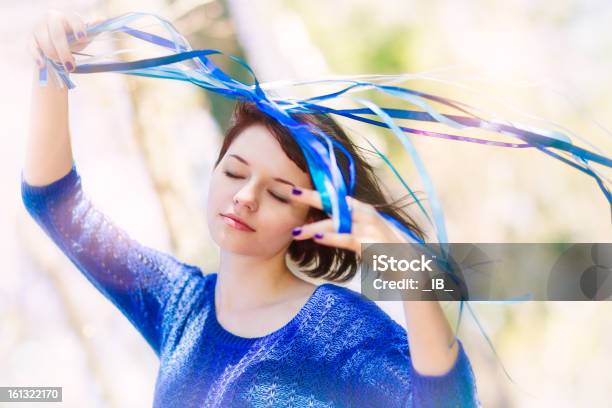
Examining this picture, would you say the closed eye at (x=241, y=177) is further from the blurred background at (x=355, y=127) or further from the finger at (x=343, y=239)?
the blurred background at (x=355, y=127)

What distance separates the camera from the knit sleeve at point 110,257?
0.67 meters

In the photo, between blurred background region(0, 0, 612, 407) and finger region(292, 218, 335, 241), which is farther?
blurred background region(0, 0, 612, 407)

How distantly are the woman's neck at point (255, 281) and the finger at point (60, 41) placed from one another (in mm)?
236

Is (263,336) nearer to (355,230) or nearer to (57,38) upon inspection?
(355,230)

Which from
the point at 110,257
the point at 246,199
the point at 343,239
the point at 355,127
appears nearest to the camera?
the point at 343,239

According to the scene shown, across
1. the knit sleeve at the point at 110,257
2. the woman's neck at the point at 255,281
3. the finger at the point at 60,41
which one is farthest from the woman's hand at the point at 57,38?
the woman's neck at the point at 255,281

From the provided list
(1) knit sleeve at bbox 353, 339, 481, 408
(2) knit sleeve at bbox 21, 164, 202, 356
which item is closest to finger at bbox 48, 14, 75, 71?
(2) knit sleeve at bbox 21, 164, 202, 356

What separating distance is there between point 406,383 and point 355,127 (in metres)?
0.46

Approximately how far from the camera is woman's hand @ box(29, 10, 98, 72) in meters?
0.59

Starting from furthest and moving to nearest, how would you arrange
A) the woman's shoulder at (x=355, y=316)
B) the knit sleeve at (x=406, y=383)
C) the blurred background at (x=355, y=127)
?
1. the blurred background at (x=355, y=127)
2. the woman's shoulder at (x=355, y=316)
3. the knit sleeve at (x=406, y=383)

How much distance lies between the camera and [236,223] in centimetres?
60

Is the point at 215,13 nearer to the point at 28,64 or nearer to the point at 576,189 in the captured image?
the point at 28,64

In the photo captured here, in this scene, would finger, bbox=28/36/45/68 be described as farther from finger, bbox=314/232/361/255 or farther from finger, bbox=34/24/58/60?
finger, bbox=314/232/361/255

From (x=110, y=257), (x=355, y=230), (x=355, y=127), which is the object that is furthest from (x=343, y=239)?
(x=355, y=127)
